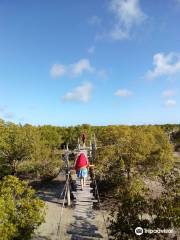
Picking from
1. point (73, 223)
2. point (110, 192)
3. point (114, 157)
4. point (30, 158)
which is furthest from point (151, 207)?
point (30, 158)

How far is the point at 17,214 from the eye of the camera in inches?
554

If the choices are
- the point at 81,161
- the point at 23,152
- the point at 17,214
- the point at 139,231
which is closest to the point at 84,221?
the point at 81,161

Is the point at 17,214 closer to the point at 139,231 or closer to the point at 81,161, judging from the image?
the point at 139,231

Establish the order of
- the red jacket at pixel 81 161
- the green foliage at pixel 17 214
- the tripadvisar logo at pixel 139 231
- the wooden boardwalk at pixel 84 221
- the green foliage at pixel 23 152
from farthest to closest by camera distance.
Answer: the green foliage at pixel 23 152 → the red jacket at pixel 81 161 → the wooden boardwalk at pixel 84 221 → the tripadvisar logo at pixel 139 231 → the green foliage at pixel 17 214

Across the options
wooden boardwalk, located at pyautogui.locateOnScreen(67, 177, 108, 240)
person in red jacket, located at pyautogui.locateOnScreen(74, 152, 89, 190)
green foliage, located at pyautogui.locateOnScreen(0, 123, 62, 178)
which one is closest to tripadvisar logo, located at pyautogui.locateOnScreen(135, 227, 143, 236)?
wooden boardwalk, located at pyautogui.locateOnScreen(67, 177, 108, 240)

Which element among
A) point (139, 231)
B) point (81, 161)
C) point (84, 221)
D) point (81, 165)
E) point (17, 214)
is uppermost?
point (81, 161)

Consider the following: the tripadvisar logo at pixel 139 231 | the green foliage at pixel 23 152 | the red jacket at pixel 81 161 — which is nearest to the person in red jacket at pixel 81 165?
the red jacket at pixel 81 161

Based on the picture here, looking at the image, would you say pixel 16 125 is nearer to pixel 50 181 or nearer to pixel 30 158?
pixel 30 158

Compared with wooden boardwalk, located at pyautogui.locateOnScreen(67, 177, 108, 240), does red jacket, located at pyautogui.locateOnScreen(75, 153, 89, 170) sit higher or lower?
higher

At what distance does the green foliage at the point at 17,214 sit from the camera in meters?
12.9

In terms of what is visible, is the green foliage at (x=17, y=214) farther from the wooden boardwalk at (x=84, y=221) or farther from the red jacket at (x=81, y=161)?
the wooden boardwalk at (x=84, y=221)

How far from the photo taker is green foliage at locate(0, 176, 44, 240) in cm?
1286

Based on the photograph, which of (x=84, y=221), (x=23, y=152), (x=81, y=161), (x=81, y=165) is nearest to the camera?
(x=81, y=161)

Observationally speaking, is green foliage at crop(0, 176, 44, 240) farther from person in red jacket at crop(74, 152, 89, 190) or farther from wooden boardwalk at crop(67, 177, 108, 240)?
wooden boardwalk at crop(67, 177, 108, 240)
